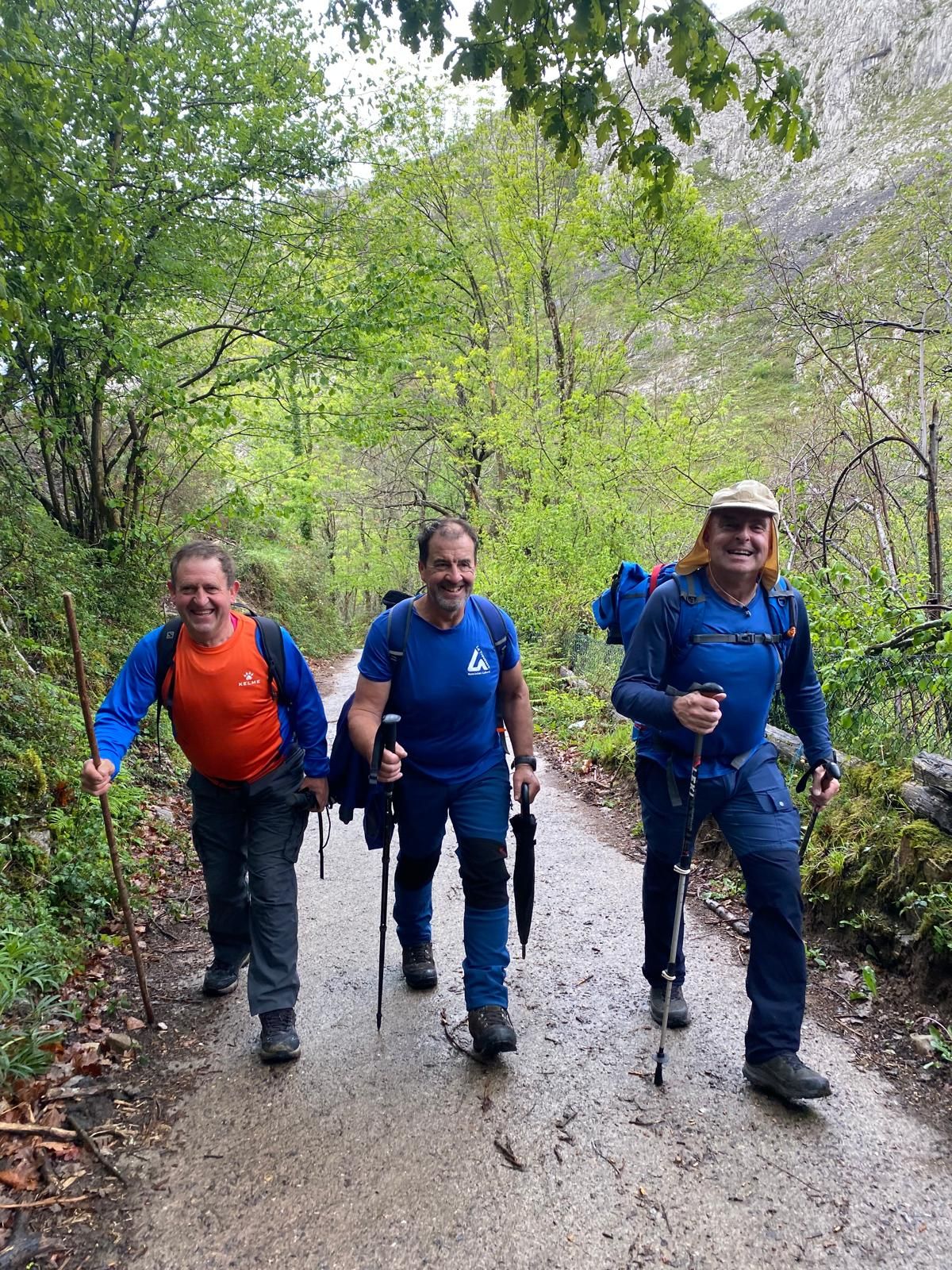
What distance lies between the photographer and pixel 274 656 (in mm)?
3355

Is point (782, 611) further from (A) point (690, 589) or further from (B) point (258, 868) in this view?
(B) point (258, 868)

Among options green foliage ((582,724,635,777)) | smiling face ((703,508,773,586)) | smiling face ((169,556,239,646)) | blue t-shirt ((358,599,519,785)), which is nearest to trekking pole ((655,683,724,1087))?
smiling face ((703,508,773,586))

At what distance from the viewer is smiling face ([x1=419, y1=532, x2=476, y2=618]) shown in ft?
10.2

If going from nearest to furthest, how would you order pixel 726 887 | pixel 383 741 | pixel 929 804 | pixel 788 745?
pixel 383 741 → pixel 929 804 → pixel 726 887 → pixel 788 745

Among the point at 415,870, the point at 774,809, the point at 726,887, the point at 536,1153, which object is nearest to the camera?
the point at 536,1153

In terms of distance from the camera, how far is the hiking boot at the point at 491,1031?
118 inches

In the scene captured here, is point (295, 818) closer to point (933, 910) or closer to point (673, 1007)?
point (673, 1007)

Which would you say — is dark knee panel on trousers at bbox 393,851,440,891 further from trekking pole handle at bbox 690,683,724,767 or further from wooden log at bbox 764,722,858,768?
wooden log at bbox 764,722,858,768

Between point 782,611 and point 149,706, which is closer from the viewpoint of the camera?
point 782,611

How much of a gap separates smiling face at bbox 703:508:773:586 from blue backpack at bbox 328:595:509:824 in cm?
103

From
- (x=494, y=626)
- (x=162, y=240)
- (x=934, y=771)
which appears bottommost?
(x=934, y=771)

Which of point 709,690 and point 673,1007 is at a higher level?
point 709,690

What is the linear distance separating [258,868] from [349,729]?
2.66 feet

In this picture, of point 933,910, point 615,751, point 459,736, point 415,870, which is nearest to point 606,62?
point 459,736
